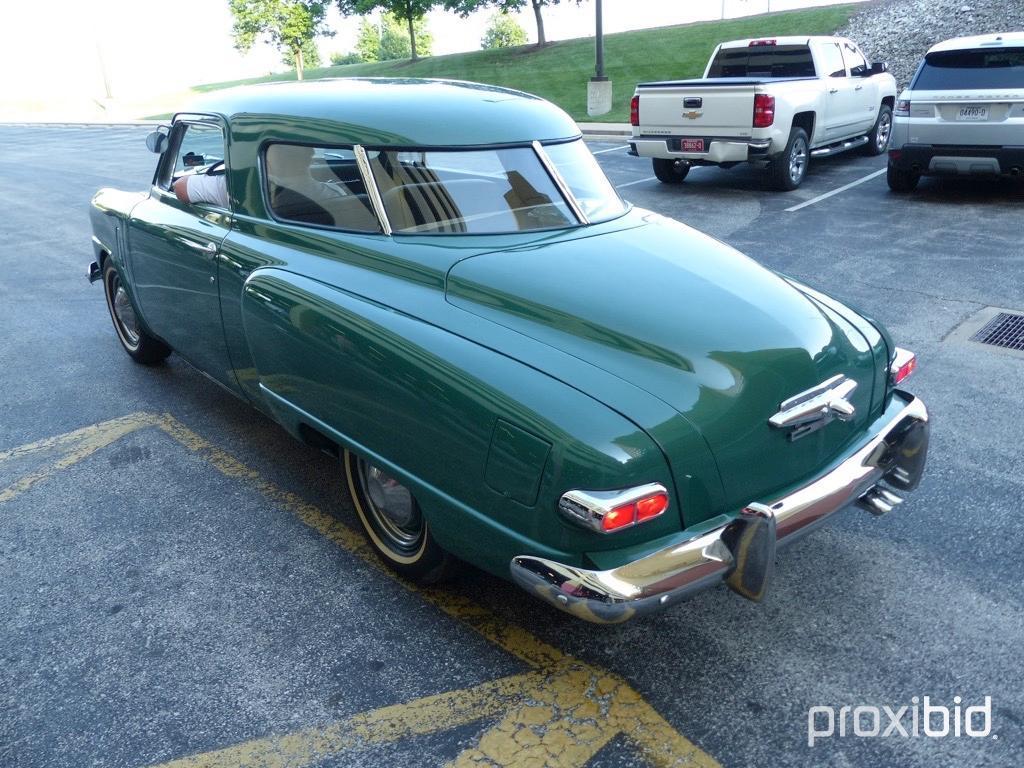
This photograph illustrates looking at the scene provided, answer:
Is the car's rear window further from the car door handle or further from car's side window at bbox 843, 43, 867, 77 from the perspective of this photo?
the car door handle

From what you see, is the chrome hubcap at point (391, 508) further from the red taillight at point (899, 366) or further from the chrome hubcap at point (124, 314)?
the chrome hubcap at point (124, 314)

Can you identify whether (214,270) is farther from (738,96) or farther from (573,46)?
(573,46)

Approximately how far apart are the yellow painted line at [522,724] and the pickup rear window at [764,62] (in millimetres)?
10598

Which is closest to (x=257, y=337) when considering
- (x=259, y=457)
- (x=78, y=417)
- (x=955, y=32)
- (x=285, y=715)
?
(x=259, y=457)

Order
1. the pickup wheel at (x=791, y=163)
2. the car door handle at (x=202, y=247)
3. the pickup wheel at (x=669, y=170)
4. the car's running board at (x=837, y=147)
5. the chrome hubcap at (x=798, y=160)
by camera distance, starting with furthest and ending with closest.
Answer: the pickup wheel at (x=669, y=170), the car's running board at (x=837, y=147), the chrome hubcap at (x=798, y=160), the pickup wheel at (x=791, y=163), the car door handle at (x=202, y=247)

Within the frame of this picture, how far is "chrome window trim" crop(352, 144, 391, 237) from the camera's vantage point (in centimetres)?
348

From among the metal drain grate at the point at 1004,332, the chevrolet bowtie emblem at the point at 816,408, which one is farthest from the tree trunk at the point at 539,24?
the chevrolet bowtie emblem at the point at 816,408

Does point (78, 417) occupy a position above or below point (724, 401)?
below

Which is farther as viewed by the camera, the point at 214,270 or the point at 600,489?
the point at 214,270

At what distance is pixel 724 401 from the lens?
268 centimetres

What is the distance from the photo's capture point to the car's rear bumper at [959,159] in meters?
8.87

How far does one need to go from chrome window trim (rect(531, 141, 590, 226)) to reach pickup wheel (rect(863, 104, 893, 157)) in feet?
36.4

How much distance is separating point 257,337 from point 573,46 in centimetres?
3473

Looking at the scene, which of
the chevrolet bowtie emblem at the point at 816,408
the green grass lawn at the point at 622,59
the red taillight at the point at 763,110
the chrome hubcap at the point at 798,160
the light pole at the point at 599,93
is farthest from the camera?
the green grass lawn at the point at 622,59
